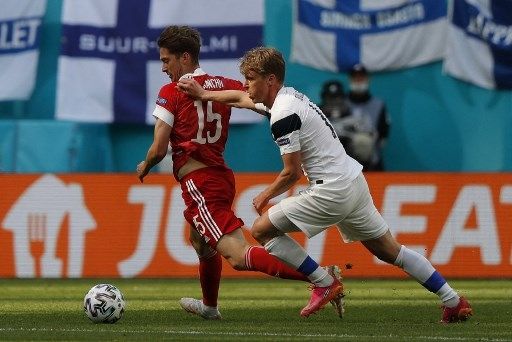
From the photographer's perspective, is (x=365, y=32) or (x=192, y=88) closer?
(x=192, y=88)

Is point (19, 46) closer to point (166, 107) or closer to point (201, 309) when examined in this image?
point (201, 309)

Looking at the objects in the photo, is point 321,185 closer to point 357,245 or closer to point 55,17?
point 357,245

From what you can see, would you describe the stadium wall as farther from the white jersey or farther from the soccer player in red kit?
the white jersey

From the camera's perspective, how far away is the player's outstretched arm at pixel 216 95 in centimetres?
938

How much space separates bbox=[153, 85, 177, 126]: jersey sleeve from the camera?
9453 mm

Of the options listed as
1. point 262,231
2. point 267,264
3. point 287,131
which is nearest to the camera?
point 287,131

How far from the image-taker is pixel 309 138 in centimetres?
897

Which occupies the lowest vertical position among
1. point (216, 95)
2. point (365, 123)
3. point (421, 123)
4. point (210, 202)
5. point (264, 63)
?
point (421, 123)

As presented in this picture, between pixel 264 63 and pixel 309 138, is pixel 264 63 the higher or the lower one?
the higher one

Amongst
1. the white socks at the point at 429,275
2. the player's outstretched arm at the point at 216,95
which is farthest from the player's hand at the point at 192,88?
the white socks at the point at 429,275

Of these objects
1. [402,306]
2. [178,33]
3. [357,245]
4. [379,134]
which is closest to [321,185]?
[178,33]

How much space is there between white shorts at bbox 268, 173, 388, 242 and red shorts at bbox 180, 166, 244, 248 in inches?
16.3

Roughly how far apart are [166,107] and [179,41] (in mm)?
459

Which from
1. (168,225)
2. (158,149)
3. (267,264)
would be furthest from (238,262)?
(168,225)
